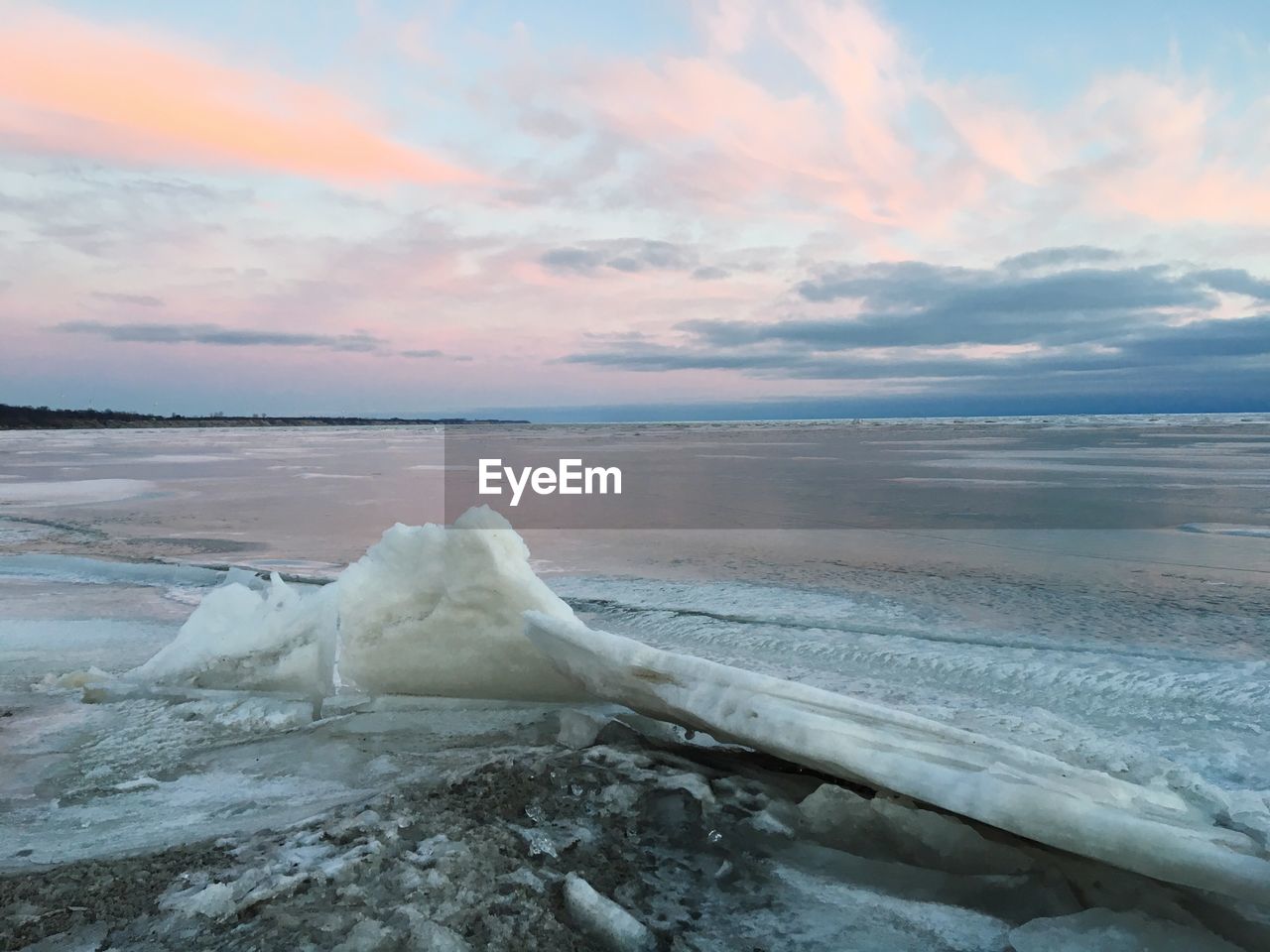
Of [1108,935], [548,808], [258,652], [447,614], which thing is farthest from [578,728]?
[1108,935]

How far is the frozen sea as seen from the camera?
6.38ft

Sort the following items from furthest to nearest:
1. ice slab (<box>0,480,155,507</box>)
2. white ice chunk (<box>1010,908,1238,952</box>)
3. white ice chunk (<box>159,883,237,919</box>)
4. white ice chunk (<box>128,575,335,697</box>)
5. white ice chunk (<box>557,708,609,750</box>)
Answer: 1. ice slab (<box>0,480,155,507</box>)
2. white ice chunk (<box>128,575,335,697</box>)
3. white ice chunk (<box>557,708,609,750</box>)
4. white ice chunk (<box>159,883,237,919</box>)
5. white ice chunk (<box>1010,908,1238,952</box>)

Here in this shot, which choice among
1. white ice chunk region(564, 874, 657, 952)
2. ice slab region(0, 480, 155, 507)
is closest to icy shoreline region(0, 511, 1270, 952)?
white ice chunk region(564, 874, 657, 952)

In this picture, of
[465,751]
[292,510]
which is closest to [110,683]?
[465,751]

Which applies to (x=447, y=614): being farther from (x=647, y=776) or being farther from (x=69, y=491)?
(x=69, y=491)

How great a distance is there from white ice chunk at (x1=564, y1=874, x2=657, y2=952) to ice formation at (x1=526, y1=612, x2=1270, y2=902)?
0.77 meters

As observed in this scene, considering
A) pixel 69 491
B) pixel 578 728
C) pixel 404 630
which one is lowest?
pixel 69 491

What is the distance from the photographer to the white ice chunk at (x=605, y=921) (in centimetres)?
186

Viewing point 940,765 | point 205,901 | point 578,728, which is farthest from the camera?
point 578,728

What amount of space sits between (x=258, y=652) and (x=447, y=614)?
2.86 ft

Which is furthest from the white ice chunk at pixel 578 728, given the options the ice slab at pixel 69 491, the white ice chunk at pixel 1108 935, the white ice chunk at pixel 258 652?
the ice slab at pixel 69 491

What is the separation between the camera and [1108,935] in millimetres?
1846

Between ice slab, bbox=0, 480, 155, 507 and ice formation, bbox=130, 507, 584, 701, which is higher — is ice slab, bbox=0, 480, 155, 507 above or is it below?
below

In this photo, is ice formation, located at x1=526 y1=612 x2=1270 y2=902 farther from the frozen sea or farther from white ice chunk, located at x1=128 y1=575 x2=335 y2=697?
white ice chunk, located at x1=128 y1=575 x2=335 y2=697
